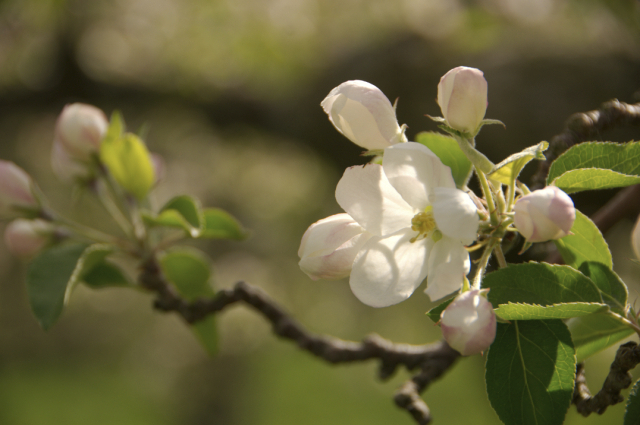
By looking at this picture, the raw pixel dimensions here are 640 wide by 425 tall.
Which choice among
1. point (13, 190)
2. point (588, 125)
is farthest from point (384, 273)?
point (13, 190)

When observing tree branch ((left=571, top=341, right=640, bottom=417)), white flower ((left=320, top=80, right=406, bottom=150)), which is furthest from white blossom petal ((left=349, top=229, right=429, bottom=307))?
tree branch ((left=571, top=341, right=640, bottom=417))

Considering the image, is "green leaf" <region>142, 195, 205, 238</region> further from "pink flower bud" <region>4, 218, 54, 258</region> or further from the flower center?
the flower center

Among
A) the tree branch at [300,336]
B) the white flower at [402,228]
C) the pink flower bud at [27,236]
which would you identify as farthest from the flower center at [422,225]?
the pink flower bud at [27,236]

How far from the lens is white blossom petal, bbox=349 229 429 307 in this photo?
0.46m

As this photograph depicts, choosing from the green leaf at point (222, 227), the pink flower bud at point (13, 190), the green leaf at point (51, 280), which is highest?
the pink flower bud at point (13, 190)

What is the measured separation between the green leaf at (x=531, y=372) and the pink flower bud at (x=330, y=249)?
181 millimetres

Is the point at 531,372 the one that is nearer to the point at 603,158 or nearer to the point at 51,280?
the point at 603,158

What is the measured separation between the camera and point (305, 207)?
4.97 m

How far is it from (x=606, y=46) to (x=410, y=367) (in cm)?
Result: 183

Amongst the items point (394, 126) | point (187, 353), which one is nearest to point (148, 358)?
point (187, 353)

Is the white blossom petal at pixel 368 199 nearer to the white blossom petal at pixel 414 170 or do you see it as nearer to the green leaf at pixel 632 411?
the white blossom petal at pixel 414 170

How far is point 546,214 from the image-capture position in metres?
0.40

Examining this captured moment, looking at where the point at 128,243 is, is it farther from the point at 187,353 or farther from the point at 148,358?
the point at 148,358

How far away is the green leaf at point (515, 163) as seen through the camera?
436mm
